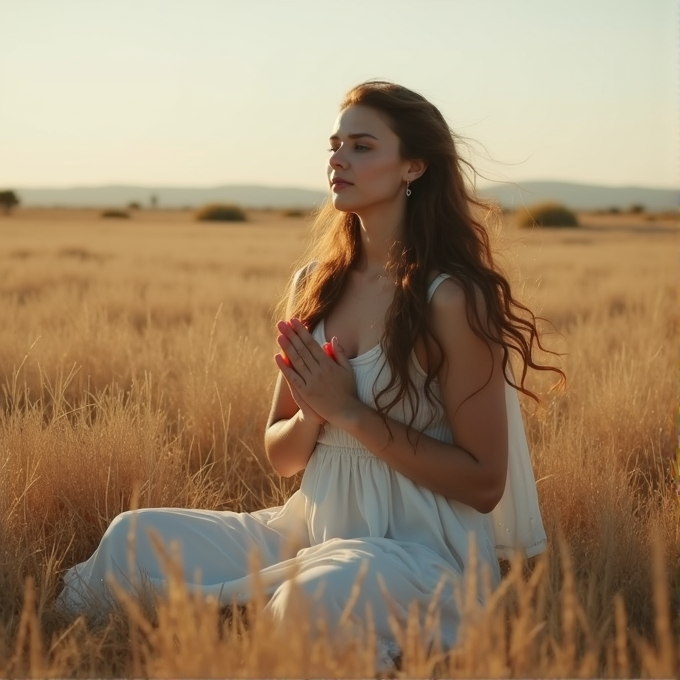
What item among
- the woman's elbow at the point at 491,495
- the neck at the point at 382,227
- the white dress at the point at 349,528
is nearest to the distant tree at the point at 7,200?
the neck at the point at 382,227

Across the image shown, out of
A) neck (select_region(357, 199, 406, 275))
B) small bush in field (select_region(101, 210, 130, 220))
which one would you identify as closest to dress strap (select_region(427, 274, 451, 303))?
neck (select_region(357, 199, 406, 275))

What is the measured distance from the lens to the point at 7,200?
160 feet

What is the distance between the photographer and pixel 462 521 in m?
2.72

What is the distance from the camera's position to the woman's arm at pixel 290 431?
9.18ft

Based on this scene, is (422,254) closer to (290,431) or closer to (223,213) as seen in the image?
(290,431)

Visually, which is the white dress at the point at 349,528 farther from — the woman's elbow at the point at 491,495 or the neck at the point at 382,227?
the neck at the point at 382,227

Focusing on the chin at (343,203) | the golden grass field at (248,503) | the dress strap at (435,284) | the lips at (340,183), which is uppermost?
the lips at (340,183)

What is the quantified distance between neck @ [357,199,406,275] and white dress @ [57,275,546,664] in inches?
11.3

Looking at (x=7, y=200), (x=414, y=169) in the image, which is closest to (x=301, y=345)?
(x=414, y=169)

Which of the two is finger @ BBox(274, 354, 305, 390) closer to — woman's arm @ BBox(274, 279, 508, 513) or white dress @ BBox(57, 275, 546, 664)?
woman's arm @ BBox(274, 279, 508, 513)

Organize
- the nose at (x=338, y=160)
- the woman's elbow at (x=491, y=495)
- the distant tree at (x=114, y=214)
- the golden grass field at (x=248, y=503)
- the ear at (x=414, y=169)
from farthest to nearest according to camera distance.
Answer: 1. the distant tree at (x=114, y=214)
2. the ear at (x=414, y=169)
3. the nose at (x=338, y=160)
4. the woman's elbow at (x=491, y=495)
5. the golden grass field at (x=248, y=503)

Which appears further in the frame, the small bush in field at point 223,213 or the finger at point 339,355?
the small bush in field at point 223,213

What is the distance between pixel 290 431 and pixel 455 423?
0.52 meters

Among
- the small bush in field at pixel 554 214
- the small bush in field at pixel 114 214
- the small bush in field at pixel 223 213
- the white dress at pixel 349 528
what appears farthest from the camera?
the small bush in field at pixel 114 214
